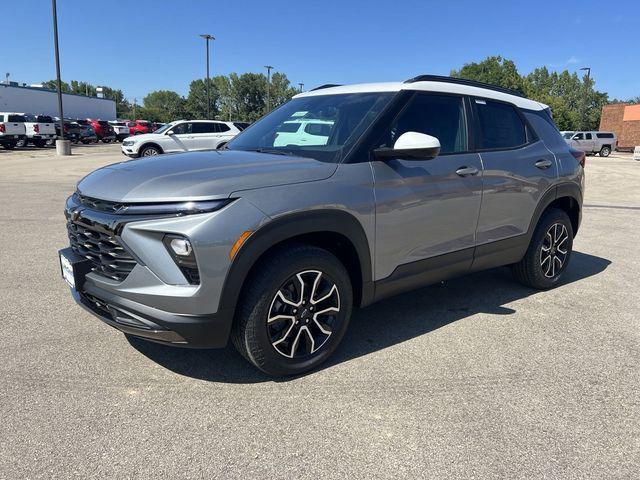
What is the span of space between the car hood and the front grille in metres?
0.20

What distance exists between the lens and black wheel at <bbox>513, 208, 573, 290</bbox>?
464 centimetres

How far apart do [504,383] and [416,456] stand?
3.20 ft

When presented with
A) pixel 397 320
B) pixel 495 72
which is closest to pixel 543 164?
pixel 397 320

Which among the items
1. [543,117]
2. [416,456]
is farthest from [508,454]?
[543,117]

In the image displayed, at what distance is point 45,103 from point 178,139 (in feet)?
123

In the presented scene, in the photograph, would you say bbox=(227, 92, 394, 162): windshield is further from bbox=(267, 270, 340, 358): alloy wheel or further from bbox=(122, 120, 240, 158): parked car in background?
bbox=(122, 120, 240, 158): parked car in background

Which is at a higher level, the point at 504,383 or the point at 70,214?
the point at 70,214

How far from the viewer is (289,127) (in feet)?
12.8

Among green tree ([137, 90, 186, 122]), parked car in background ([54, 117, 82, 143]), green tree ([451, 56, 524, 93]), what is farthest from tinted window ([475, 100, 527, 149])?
green tree ([137, 90, 186, 122])

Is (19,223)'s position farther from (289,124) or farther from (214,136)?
(214,136)

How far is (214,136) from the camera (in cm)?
1944

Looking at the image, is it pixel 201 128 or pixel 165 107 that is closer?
pixel 201 128

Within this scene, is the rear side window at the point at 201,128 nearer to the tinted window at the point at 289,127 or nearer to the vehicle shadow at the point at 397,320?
the vehicle shadow at the point at 397,320

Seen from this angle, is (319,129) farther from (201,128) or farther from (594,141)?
(594,141)
